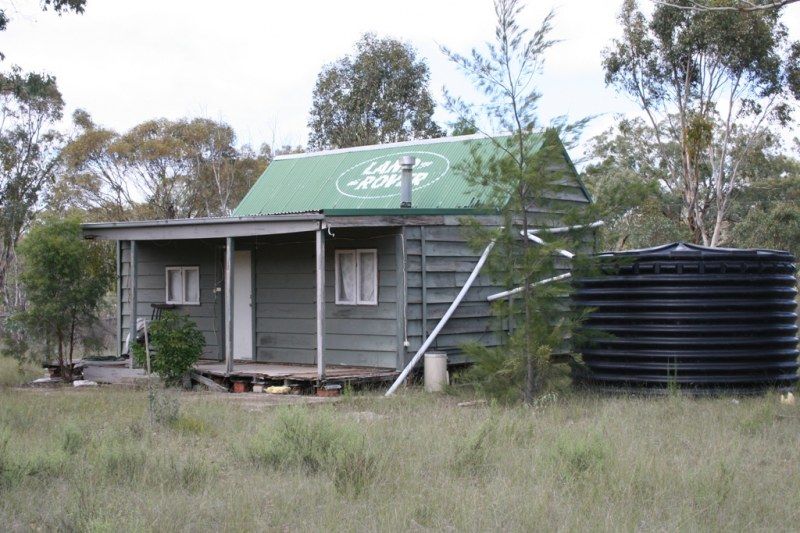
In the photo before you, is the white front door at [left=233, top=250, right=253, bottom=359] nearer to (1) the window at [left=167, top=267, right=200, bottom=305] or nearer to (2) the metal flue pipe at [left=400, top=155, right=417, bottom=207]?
(1) the window at [left=167, top=267, right=200, bottom=305]

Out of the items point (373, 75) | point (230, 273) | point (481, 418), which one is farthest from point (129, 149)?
point (481, 418)

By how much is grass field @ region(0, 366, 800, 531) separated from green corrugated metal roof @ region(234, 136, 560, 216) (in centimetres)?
671

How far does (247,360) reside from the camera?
1753cm

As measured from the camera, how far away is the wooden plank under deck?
14.4 meters

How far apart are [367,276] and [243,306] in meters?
3.14

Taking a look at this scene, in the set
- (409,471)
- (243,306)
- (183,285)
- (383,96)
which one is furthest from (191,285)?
(383,96)

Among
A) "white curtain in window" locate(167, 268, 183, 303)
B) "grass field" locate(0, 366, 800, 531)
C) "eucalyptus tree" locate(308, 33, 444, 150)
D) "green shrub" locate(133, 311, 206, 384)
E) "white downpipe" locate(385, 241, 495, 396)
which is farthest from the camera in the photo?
"eucalyptus tree" locate(308, 33, 444, 150)

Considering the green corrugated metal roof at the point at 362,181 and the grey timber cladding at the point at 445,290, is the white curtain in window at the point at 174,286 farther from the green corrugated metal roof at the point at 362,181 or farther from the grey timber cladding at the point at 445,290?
the grey timber cladding at the point at 445,290

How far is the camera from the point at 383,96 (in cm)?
3525

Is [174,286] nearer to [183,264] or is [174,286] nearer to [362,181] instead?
[183,264]

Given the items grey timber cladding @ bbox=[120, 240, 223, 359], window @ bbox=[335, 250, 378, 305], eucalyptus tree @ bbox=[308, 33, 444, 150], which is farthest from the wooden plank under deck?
eucalyptus tree @ bbox=[308, 33, 444, 150]

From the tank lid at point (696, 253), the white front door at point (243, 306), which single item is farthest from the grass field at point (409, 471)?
the white front door at point (243, 306)

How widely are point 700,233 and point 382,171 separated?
55.7 ft

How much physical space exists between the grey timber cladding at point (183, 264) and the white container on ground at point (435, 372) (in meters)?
5.60
